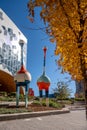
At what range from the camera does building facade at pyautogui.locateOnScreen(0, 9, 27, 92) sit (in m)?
58.2

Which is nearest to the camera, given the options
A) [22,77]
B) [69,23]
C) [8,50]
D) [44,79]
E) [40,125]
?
[69,23]

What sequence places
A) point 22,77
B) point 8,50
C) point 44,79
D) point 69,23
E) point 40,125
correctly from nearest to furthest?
point 69,23 < point 40,125 < point 22,77 < point 44,79 < point 8,50

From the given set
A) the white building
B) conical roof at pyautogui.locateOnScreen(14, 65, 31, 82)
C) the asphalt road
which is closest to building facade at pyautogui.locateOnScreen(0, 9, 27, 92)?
the white building

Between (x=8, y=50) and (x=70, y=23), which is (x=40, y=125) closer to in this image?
(x=70, y=23)

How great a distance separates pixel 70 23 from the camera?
653 centimetres

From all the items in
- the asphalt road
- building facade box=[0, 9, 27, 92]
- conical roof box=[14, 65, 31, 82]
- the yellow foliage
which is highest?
building facade box=[0, 9, 27, 92]

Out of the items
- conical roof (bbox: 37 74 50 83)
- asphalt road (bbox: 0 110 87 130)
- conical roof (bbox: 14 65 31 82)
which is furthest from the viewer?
conical roof (bbox: 37 74 50 83)

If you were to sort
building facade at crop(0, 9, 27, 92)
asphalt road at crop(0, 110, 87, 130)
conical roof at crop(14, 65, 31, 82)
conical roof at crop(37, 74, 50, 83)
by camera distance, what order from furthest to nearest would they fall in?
building facade at crop(0, 9, 27, 92) → conical roof at crop(37, 74, 50, 83) → conical roof at crop(14, 65, 31, 82) → asphalt road at crop(0, 110, 87, 130)

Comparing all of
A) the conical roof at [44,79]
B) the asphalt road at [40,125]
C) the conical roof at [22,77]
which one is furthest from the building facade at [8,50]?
the asphalt road at [40,125]

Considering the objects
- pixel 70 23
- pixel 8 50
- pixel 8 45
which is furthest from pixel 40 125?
pixel 8 45

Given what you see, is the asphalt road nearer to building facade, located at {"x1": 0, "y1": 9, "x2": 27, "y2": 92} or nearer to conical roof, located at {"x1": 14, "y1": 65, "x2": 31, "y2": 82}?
conical roof, located at {"x1": 14, "y1": 65, "x2": 31, "y2": 82}

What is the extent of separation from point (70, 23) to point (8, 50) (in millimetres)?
54799

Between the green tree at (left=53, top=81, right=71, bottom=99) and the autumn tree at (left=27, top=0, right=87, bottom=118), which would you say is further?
the green tree at (left=53, top=81, right=71, bottom=99)

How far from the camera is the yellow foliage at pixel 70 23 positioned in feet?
21.1
